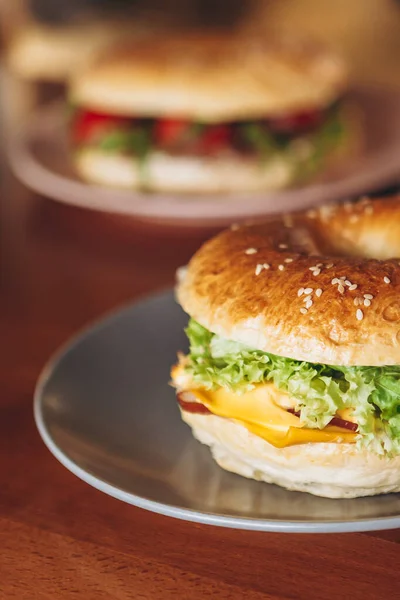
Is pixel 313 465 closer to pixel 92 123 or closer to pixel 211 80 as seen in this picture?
pixel 211 80

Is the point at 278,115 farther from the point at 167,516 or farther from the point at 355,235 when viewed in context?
the point at 167,516

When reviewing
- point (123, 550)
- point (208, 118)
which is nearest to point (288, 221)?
point (123, 550)

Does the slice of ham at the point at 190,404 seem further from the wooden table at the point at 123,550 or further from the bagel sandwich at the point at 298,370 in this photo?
the wooden table at the point at 123,550

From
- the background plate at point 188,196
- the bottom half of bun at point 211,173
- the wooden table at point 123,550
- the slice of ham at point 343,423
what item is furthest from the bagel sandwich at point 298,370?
the bottom half of bun at point 211,173

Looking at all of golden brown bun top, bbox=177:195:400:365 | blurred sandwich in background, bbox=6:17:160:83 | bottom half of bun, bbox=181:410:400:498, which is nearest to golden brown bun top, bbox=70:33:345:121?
golden brown bun top, bbox=177:195:400:365

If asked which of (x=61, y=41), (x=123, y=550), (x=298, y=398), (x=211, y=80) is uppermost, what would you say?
(x=211, y=80)

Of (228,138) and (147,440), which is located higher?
(228,138)

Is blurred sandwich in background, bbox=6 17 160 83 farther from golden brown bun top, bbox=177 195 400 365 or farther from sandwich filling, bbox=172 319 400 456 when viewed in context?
sandwich filling, bbox=172 319 400 456
